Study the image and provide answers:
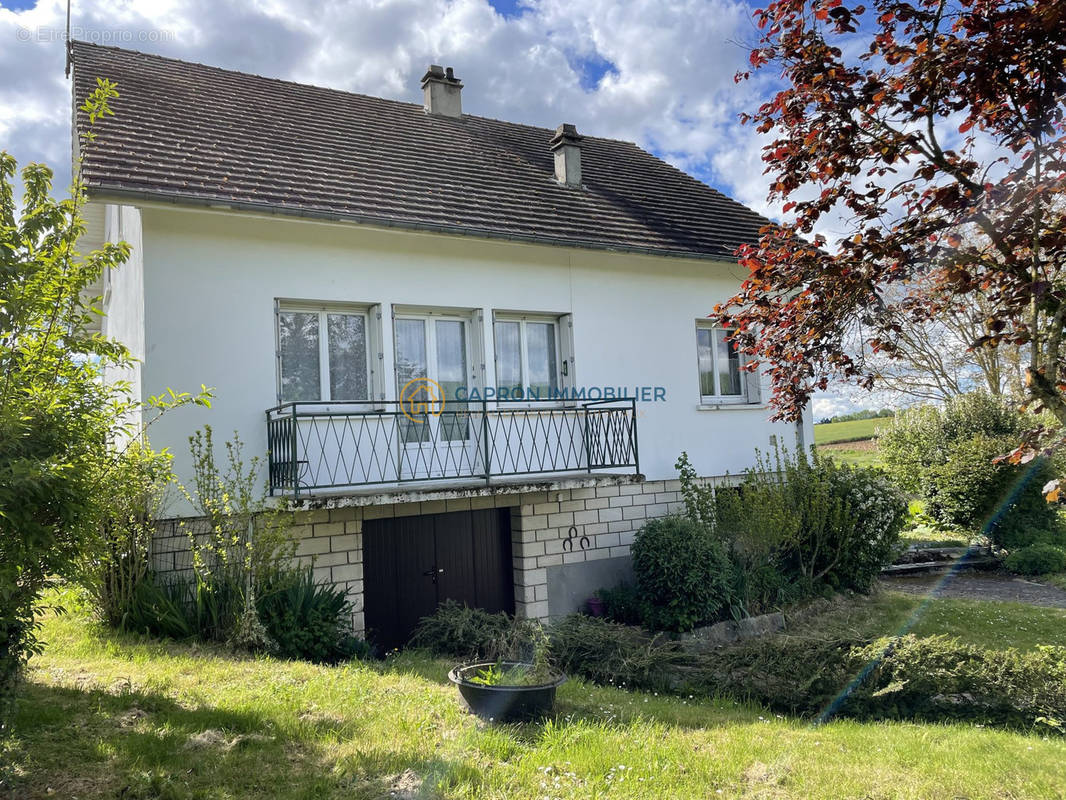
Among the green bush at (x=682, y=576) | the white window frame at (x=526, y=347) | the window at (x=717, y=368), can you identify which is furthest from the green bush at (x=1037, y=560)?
the white window frame at (x=526, y=347)

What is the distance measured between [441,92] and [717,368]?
7.36 meters

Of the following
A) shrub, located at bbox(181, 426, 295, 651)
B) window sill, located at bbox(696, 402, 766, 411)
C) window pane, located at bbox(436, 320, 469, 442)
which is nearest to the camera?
shrub, located at bbox(181, 426, 295, 651)

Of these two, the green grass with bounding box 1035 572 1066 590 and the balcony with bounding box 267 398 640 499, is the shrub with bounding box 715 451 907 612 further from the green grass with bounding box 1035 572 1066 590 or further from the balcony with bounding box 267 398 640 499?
the green grass with bounding box 1035 572 1066 590

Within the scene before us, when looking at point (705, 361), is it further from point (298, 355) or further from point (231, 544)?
point (231, 544)

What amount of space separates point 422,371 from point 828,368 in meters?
5.99

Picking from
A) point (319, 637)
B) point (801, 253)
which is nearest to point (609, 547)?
point (319, 637)

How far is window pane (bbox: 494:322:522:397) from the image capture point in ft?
36.6

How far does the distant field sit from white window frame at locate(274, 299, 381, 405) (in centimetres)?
2685

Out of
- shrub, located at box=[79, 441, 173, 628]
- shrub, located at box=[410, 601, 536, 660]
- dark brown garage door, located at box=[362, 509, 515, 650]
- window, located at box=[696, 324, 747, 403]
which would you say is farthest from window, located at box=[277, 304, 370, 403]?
window, located at box=[696, 324, 747, 403]

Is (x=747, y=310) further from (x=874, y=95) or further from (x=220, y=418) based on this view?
(x=220, y=418)

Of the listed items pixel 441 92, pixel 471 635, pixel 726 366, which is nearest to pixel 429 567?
pixel 471 635

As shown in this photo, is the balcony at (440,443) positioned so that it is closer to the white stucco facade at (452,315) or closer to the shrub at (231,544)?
the white stucco facade at (452,315)

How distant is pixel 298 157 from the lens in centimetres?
1108

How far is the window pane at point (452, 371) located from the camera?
10430mm
